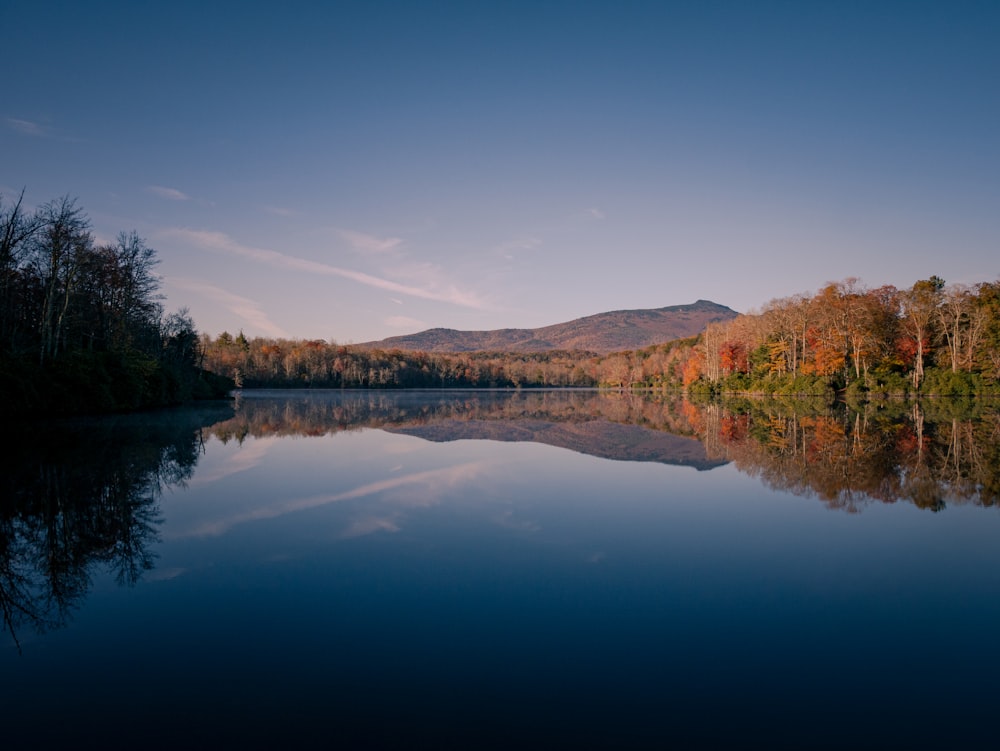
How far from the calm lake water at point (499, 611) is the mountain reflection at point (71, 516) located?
0.05 metres

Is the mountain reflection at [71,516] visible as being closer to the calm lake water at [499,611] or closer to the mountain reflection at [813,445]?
the calm lake water at [499,611]

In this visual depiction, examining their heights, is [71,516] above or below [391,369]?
below

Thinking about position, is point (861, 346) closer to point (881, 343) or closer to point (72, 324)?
point (881, 343)

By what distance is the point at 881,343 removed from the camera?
167ft

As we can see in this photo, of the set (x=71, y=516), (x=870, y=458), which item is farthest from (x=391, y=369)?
(x=71, y=516)

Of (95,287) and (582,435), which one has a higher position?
(95,287)

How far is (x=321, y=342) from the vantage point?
5020 inches

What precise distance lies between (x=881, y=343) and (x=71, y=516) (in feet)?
191

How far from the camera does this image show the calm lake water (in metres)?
3.29

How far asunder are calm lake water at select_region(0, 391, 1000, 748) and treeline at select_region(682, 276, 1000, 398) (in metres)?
42.9

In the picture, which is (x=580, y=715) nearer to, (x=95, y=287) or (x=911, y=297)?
(x=95, y=287)

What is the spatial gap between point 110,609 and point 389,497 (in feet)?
16.0

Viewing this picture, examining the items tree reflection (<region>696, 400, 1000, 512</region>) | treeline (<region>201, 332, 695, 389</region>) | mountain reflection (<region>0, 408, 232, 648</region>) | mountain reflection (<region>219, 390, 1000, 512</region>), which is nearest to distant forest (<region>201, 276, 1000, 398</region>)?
treeline (<region>201, 332, 695, 389</region>)

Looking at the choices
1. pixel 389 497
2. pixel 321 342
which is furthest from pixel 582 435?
pixel 321 342
